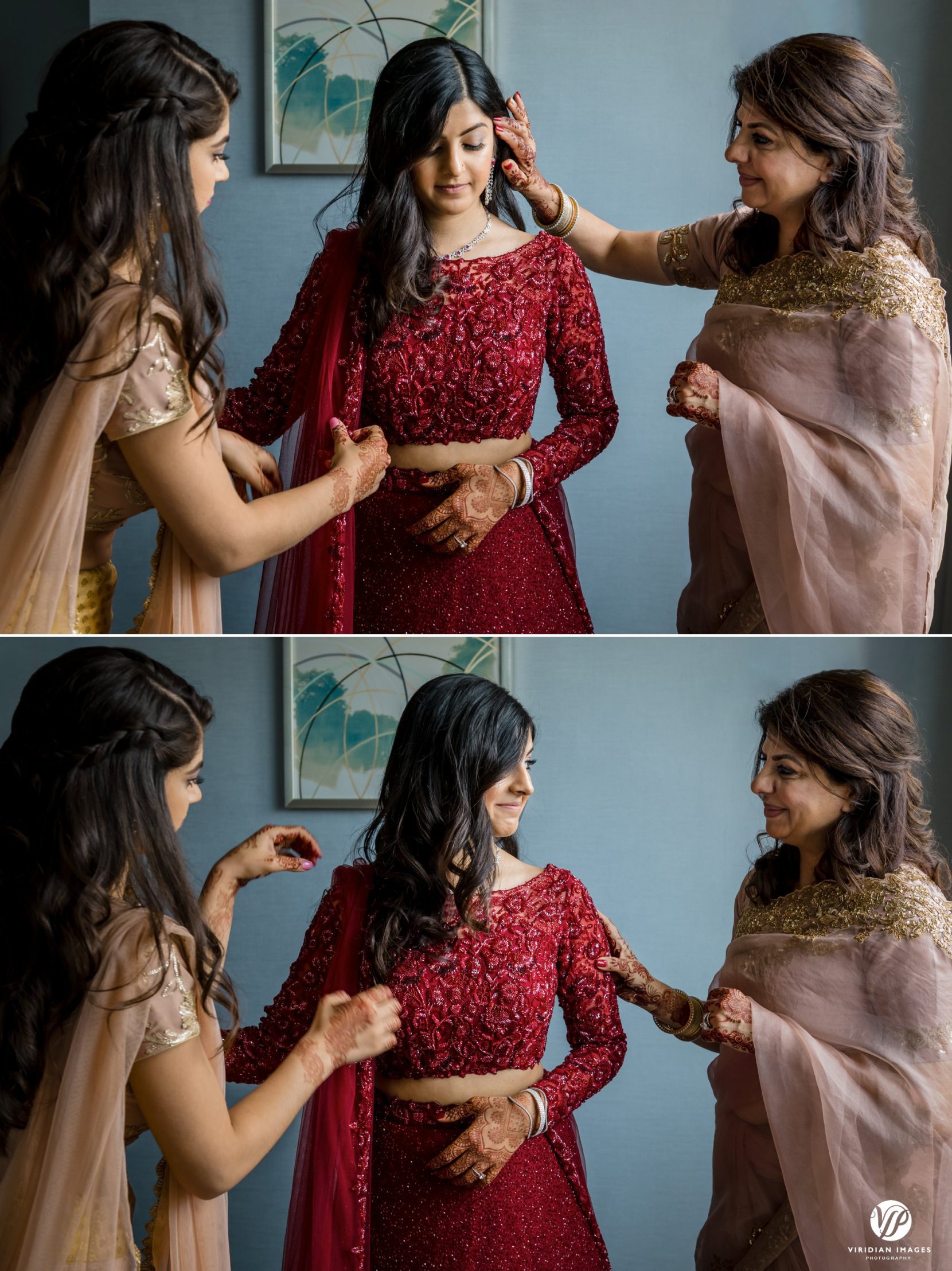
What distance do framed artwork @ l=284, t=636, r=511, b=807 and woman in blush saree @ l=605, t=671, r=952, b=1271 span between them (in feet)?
1.75

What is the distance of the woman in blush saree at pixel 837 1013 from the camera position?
1.27 m

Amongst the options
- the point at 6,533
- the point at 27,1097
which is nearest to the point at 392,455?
the point at 6,533

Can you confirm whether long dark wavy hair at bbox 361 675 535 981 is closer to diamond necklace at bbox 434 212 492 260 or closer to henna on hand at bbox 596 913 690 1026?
henna on hand at bbox 596 913 690 1026

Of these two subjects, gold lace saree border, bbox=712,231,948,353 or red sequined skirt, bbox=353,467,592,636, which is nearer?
gold lace saree border, bbox=712,231,948,353

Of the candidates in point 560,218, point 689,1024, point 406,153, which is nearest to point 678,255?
point 560,218

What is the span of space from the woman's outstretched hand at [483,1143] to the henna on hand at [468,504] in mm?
616

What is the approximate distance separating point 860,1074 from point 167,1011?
0.75 m

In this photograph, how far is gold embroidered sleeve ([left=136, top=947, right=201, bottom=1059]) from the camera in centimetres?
100

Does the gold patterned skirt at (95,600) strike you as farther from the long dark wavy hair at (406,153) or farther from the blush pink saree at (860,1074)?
the blush pink saree at (860,1074)

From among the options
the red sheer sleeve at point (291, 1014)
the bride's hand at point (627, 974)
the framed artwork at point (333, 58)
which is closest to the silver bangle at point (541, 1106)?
the bride's hand at point (627, 974)

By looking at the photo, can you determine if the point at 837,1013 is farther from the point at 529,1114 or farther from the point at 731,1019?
the point at 529,1114

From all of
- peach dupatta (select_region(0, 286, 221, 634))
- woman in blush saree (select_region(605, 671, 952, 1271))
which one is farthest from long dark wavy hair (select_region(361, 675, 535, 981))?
peach dupatta (select_region(0, 286, 221, 634))

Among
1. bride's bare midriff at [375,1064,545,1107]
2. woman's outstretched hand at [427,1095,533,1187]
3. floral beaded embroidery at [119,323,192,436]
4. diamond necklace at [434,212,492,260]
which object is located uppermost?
diamond necklace at [434,212,492,260]

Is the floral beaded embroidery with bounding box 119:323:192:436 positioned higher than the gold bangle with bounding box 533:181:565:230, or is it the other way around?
Result: the gold bangle with bounding box 533:181:565:230
